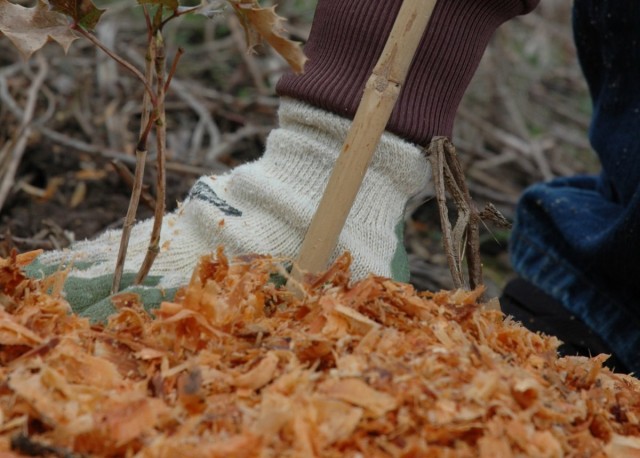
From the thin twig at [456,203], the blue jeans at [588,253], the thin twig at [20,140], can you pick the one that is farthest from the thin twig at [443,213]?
the thin twig at [20,140]

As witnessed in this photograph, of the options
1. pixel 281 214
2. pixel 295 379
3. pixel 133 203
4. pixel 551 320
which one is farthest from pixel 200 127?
pixel 295 379

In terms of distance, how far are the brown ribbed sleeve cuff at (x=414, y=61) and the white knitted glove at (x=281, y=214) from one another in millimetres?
33

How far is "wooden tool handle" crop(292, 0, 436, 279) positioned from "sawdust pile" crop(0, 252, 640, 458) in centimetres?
7

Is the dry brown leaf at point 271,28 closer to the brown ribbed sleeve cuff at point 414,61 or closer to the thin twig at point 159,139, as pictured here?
the thin twig at point 159,139

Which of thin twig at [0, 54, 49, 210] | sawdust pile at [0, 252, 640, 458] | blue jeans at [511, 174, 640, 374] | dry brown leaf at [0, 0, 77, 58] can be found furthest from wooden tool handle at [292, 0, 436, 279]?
thin twig at [0, 54, 49, 210]

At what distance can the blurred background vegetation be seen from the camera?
223cm

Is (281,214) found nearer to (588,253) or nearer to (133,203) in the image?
(133,203)

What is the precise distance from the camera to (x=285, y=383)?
745mm

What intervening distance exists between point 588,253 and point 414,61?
25.8 inches

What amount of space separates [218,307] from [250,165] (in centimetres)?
47

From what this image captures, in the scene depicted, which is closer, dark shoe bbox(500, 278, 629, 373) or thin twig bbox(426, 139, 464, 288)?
thin twig bbox(426, 139, 464, 288)

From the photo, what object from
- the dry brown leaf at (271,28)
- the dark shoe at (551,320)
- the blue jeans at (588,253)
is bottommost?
the dark shoe at (551,320)

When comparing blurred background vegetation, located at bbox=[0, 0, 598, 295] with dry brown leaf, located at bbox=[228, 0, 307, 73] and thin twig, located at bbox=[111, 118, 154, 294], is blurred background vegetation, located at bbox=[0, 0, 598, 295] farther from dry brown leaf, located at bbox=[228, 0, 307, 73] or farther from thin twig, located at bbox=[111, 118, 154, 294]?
dry brown leaf, located at bbox=[228, 0, 307, 73]

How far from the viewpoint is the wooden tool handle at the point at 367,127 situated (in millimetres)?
976
